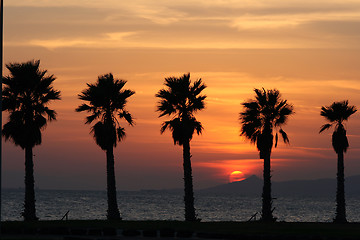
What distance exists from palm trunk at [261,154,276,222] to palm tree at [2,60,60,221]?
23256 millimetres

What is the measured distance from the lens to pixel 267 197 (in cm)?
8044

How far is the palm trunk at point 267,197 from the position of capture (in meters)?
79.5

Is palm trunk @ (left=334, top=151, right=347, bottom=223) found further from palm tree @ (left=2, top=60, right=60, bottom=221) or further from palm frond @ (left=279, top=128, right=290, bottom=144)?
palm tree @ (left=2, top=60, right=60, bottom=221)

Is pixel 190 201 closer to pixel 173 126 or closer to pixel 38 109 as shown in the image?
pixel 173 126

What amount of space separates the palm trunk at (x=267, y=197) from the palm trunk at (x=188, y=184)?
765 cm

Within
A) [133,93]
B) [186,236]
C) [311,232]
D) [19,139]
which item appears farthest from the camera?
[133,93]

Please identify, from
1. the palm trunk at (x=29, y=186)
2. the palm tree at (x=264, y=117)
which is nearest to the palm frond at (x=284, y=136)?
the palm tree at (x=264, y=117)

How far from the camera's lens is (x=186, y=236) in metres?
51.1

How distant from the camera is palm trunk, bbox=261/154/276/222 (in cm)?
7946

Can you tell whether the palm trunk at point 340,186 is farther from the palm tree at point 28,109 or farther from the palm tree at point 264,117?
the palm tree at point 28,109

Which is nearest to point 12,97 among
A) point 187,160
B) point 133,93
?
point 133,93

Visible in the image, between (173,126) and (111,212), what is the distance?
11201 mm

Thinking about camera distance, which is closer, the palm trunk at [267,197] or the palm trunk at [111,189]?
the palm trunk at [111,189]

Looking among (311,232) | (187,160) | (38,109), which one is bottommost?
(311,232)
